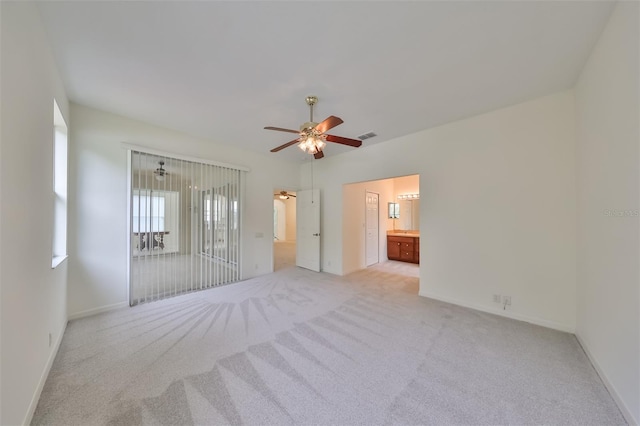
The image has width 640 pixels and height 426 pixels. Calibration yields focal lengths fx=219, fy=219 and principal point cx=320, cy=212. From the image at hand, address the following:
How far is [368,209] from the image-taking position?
602cm

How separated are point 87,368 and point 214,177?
3225mm

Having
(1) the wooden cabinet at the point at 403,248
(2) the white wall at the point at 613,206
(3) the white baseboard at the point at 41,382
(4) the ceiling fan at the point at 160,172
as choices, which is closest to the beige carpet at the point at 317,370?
(3) the white baseboard at the point at 41,382

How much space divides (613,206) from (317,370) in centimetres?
288

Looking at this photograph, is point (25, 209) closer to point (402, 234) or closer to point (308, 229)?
point (308, 229)

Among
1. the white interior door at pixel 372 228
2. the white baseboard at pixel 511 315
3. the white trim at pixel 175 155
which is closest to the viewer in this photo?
the white baseboard at pixel 511 315

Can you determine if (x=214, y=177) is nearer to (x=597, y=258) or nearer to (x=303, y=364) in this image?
(x=303, y=364)

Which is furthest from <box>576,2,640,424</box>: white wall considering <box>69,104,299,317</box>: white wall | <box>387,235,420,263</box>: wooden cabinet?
<box>69,104,299,317</box>: white wall

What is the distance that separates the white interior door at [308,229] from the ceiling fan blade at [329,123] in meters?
2.99

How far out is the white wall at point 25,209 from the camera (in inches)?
48.6

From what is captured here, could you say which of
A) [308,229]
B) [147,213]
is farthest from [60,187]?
[308,229]

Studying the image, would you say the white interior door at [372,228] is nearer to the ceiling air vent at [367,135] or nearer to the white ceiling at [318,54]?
the ceiling air vent at [367,135]

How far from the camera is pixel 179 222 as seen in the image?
17.7 ft

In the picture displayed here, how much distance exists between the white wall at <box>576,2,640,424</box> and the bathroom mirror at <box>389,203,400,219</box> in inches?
179

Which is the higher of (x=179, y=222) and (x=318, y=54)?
(x=318, y=54)
